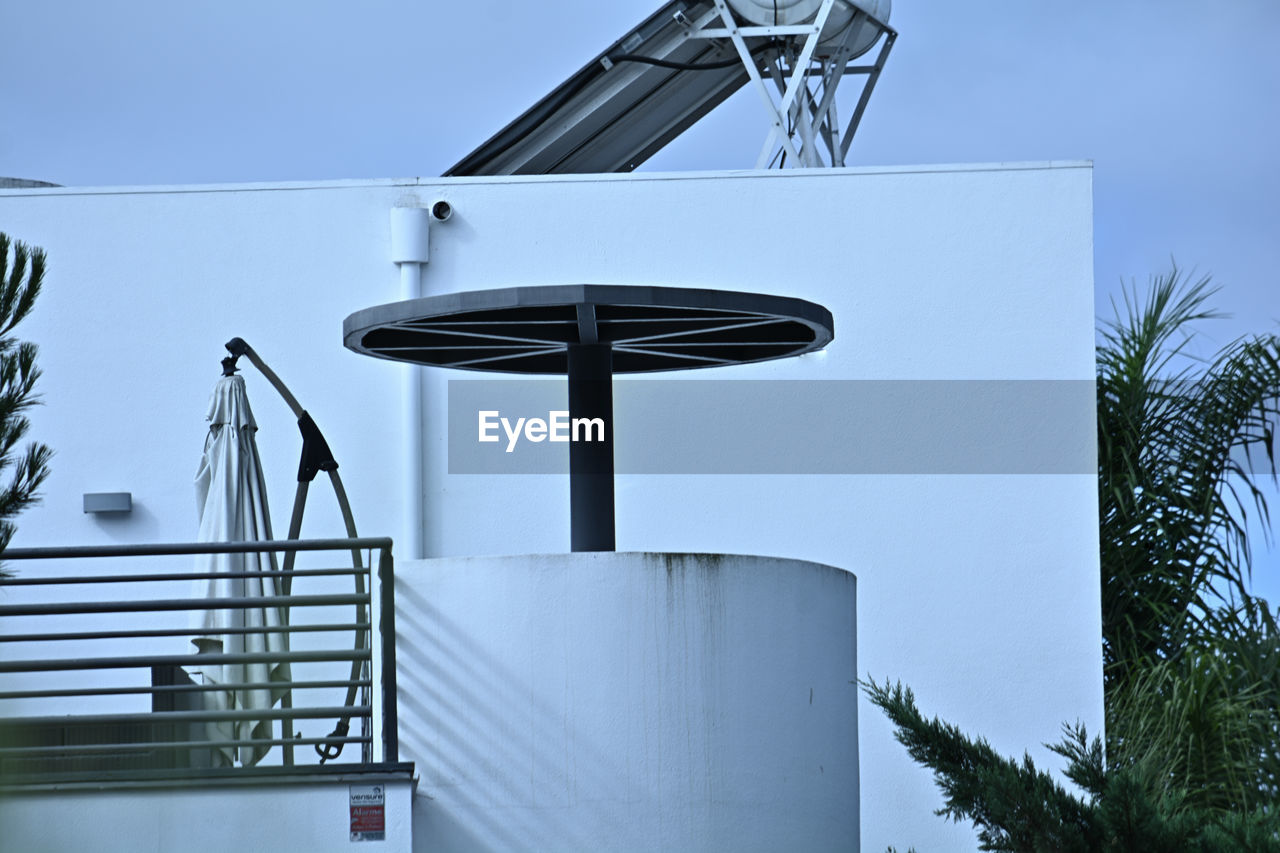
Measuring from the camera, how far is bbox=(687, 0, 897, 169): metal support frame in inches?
526

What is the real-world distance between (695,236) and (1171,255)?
17.7 feet

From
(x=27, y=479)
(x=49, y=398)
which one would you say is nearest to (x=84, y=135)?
(x=49, y=398)

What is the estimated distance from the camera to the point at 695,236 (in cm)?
1094

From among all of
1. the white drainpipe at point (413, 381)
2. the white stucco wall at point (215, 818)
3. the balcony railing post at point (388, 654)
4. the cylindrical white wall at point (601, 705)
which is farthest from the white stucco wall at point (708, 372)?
the white stucco wall at point (215, 818)

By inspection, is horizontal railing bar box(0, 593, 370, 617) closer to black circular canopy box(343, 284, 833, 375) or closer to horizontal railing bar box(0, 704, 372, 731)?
horizontal railing bar box(0, 704, 372, 731)

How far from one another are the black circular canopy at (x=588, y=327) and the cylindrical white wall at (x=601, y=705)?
3.31 feet

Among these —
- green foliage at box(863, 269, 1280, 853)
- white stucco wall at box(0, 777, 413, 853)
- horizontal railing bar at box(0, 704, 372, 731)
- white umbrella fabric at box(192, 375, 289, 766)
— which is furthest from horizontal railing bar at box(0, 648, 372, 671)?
green foliage at box(863, 269, 1280, 853)

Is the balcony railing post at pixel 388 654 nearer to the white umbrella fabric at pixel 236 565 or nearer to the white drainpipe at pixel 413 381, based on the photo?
the white umbrella fabric at pixel 236 565

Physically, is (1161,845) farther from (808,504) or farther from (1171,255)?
(1171,255)

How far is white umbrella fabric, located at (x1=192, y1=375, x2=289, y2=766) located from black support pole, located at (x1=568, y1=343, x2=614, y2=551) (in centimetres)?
139

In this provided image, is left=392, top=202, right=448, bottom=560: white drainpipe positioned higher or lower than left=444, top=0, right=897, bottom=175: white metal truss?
lower

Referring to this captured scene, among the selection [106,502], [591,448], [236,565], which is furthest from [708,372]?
[106,502]

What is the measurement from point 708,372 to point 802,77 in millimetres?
3542

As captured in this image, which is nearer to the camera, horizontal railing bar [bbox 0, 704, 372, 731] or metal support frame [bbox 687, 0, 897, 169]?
horizontal railing bar [bbox 0, 704, 372, 731]
